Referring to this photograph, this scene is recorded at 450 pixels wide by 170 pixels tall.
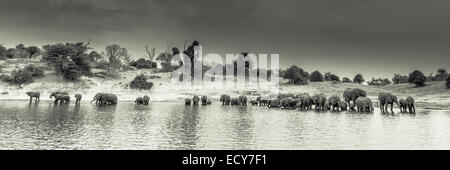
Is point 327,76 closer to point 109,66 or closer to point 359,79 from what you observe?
point 359,79

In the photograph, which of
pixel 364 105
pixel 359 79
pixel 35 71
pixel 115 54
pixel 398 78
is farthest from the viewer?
pixel 359 79

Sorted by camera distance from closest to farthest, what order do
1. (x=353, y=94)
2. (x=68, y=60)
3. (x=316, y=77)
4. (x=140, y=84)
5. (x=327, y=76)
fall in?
(x=353, y=94) < (x=140, y=84) < (x=68, y=60) < (x=316, y=77) < (x=327, y=76)

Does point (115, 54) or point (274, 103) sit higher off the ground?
point (115, 54)

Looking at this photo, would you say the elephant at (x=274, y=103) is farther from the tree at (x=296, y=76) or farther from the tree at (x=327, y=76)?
the tree at (x=327, y=76)

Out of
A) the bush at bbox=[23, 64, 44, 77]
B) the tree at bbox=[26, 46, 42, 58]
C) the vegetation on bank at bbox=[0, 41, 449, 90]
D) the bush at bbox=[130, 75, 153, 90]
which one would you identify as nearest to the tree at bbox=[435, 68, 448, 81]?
the vegetation on bank at bbox=[0, 41, 449, 90]

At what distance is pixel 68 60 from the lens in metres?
72.7

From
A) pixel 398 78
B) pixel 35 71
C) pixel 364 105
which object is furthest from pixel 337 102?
pixel 398 78

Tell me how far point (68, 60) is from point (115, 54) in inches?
1198

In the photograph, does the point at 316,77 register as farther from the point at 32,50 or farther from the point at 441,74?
the point at 32,50

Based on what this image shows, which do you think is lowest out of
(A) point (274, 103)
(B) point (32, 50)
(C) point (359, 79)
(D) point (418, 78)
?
(A) point (274, 103)

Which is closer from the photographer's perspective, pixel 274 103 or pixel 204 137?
pixel 204 137

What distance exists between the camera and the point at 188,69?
9512 centimetres

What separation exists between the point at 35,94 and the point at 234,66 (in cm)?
6290
